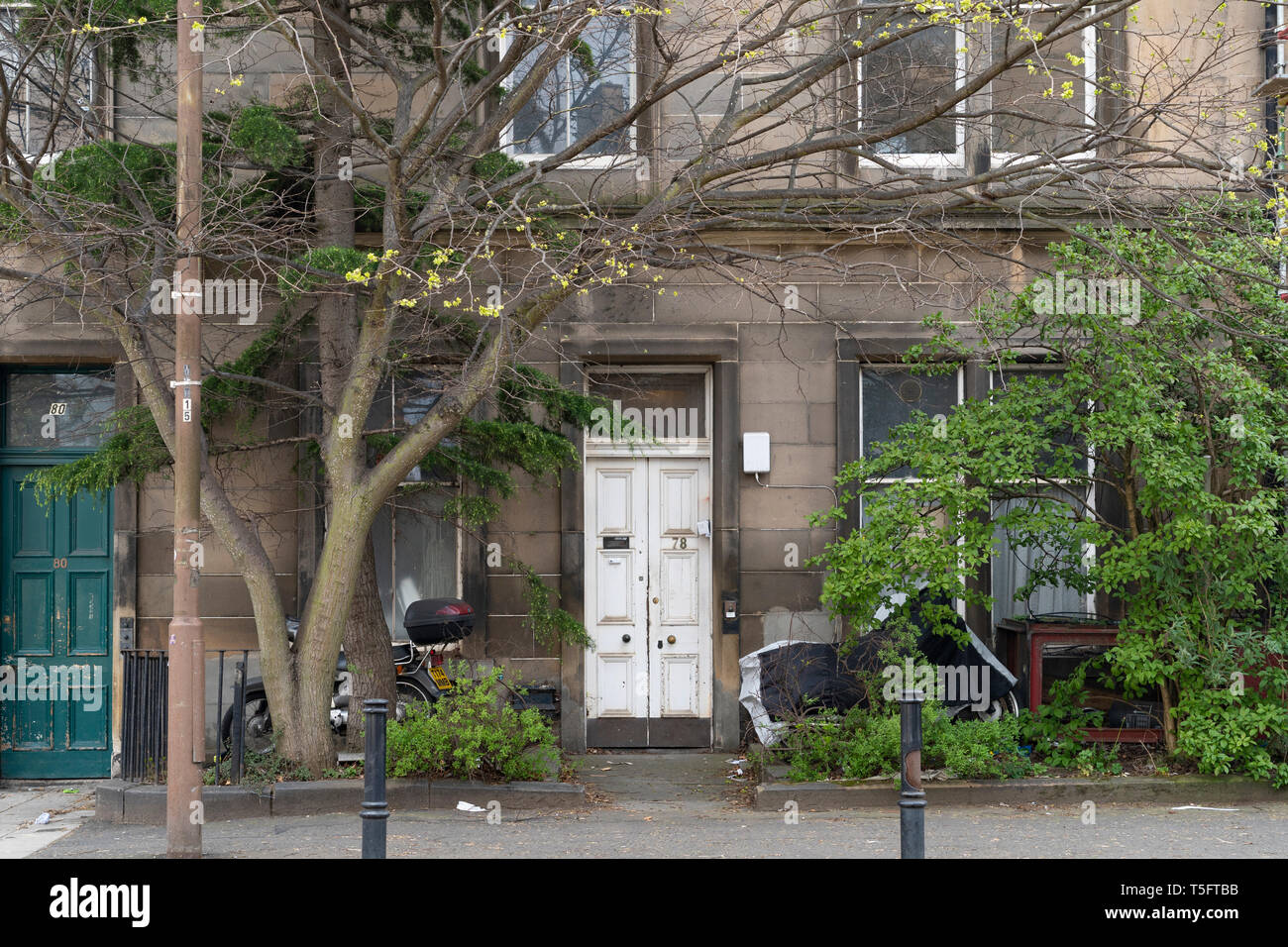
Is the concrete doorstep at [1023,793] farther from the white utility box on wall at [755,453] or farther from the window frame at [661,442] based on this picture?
the window frame at [661,442]

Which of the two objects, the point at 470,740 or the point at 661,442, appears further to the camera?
the point at 661,442

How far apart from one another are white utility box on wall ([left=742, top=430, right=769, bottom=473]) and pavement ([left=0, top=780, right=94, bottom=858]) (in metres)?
6.19

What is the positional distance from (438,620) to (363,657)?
78 centimetres

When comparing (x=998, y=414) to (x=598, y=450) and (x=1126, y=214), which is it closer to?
(x=1126, y=214)

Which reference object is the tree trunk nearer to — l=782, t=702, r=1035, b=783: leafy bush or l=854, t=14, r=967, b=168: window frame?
l=782, t=702, r=1035, b=783: leafy bush

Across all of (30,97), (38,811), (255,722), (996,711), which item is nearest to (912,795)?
(996,711)

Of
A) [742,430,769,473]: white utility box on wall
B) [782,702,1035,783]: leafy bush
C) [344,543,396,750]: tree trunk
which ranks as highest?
[742,430,769,473]: white utility box on wall

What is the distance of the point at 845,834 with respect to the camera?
26.7ft

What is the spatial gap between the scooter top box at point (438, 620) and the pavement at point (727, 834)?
6.35ft

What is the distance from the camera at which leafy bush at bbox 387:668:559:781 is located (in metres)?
8.79

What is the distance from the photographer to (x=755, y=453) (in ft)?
36.6

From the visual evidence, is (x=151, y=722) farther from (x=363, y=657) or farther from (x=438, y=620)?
(x=438, y=620)

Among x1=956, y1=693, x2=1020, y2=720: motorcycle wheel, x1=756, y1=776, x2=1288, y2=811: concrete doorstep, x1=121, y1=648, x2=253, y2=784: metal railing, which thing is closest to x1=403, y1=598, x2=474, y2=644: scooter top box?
x1=121, y1=648, x2=253, y2=784: metal railing

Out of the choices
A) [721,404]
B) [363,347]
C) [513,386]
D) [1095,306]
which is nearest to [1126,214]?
[1095,306]
